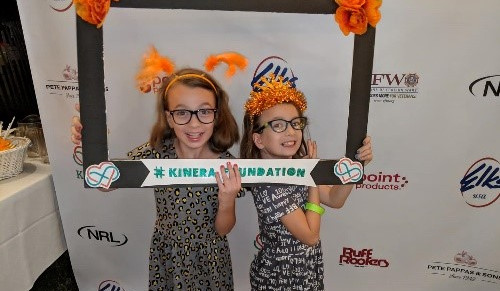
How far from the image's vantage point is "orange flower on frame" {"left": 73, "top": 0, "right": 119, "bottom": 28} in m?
1.04

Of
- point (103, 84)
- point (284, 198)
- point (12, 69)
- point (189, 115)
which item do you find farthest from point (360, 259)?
point (12, 69)

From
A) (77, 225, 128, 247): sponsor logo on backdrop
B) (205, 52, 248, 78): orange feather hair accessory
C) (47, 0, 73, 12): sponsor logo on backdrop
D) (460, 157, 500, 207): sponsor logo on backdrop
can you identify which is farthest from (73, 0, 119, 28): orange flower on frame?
(460, 157, 500, 207): sponsor logo on backdrop

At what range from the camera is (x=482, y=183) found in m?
1.56

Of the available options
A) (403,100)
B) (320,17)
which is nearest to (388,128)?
(403,100)

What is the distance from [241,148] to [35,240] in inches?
34.3

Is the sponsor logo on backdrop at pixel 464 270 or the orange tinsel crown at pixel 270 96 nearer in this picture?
the orange tinsel crown at pixel 270 96

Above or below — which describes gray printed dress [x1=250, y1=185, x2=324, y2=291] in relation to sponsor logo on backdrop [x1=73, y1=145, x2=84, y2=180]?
below

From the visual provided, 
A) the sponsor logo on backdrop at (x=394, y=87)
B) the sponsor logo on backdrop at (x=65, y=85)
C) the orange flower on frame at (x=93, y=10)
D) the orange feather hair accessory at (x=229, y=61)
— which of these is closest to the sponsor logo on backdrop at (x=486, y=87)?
the sponsor logo on backdrop at (x=394, y=87)

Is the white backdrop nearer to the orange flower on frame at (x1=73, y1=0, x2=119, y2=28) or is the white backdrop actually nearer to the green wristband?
the orange flower on frame at (x1=73, y1=0, x2=119, y2=28)

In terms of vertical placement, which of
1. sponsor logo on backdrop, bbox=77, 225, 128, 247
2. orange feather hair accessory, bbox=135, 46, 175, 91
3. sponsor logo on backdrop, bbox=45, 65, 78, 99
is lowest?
sponsor logo on backdrop, bbox=77, 225, 128, 247

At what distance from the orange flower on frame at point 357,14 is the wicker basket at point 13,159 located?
1.13 meters

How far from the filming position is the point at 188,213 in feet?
4.10

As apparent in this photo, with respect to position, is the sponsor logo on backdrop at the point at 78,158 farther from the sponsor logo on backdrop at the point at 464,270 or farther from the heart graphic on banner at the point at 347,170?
the sponsor logo on backdrop at the point at 464,270

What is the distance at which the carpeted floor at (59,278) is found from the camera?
1.77 m
